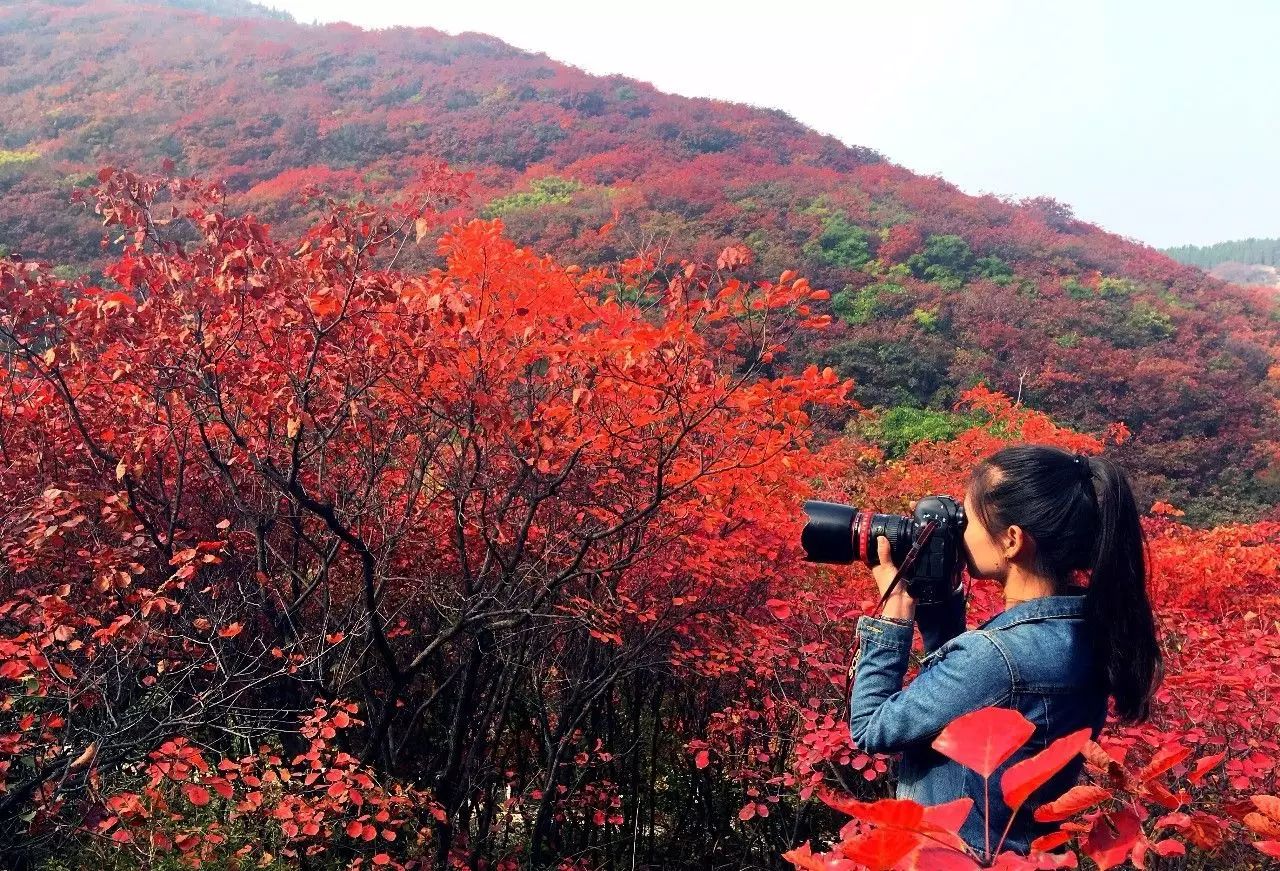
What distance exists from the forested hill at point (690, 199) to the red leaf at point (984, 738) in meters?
10.6

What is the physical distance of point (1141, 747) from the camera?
9.73ft

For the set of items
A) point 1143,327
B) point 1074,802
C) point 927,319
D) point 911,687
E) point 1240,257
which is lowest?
point 911,687

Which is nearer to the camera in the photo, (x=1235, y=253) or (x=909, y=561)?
(x=909, y=561)

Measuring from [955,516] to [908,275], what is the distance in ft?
54.7

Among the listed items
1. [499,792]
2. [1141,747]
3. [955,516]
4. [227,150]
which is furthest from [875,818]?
[227,150]

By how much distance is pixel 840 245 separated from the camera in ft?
58.0

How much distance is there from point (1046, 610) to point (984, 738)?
0.78 m

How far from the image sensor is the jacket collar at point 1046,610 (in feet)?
4.40

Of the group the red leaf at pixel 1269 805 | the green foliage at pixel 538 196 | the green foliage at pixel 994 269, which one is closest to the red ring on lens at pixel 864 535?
the red leaf at pixel 1269 805

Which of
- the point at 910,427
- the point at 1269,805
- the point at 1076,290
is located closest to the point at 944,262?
the point at 1076,290

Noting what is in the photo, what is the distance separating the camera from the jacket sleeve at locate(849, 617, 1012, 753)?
4.19 ft

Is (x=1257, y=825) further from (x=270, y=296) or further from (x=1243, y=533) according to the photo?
(x=1243, y=533)

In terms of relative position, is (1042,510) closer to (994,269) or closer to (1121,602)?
(1121,602)

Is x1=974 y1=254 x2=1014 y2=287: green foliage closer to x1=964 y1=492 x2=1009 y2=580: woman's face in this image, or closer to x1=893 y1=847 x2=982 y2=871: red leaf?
x1=964 y1=492 x2=1009 y2=580: woman's face
